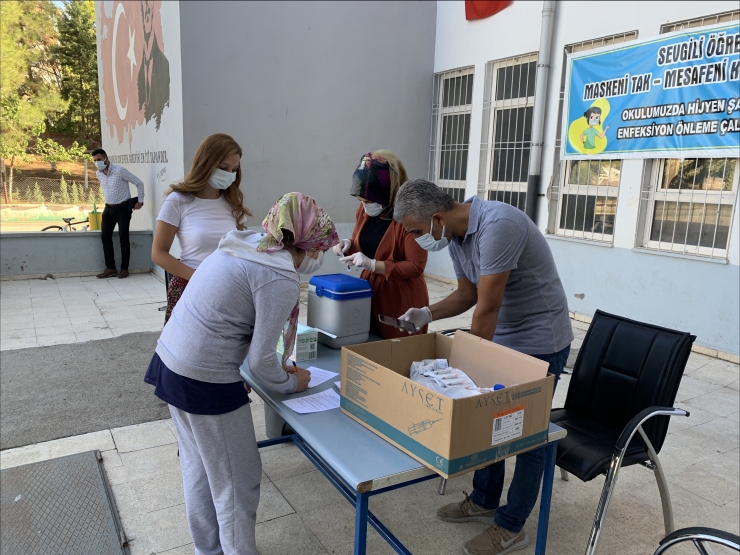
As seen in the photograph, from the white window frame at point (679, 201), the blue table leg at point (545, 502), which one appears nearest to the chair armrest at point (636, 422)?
the blue table leg at point (545, 502)

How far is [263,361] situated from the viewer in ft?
4.80

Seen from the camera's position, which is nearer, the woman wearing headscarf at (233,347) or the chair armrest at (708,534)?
the chair armrest at (708,534)

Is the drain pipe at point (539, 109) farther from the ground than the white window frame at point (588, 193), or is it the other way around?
the drain pipe at point (539, 109)

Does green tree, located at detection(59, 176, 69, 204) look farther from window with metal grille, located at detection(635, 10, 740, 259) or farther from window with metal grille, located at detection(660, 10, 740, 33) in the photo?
window with metal grille, located at detection(660, 10, 740, 33)

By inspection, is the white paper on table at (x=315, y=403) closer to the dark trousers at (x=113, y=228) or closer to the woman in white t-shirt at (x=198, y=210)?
the woman in white t-shirt at (x=198, y=210)

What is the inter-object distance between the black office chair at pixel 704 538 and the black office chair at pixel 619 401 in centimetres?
47

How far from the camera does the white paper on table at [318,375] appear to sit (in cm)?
178

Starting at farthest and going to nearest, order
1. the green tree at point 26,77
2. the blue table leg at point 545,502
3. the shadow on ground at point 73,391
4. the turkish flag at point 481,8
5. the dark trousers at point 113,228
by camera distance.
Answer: the green tree at point 26,77
the dark trousers at point 113,228
the turkish flag at point 481,8
the shadow on ground at point 73,391
the blue table leg at point 545,502

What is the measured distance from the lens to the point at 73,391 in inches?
131

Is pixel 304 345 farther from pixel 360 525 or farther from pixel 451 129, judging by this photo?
pixel 451 129

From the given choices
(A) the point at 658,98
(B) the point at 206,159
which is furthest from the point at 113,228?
(A) the point at 658,98

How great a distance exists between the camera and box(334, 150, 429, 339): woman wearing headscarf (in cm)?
222

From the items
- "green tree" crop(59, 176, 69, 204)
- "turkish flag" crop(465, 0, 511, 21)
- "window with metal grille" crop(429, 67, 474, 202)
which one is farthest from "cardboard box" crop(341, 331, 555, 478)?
"green tree" crop(59, 176, 69, 204)

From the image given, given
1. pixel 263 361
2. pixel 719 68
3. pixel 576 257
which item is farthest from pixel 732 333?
pixel 263 361
